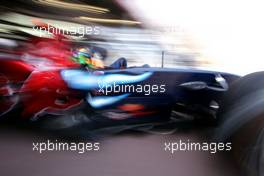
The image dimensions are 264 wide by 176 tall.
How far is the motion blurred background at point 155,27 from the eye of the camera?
230 cm

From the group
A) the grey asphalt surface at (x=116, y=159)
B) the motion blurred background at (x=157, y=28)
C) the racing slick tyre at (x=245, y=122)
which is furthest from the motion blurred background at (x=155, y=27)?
the grey asphalt surface at (x=116, y=159)

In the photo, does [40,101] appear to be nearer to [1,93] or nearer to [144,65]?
[1,93]

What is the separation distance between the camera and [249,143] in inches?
98.5

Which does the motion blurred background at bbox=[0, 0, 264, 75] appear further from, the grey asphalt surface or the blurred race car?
the grey asphalt surface

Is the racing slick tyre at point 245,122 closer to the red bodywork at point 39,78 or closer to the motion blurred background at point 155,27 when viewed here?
the motion blurred background at point 155,27

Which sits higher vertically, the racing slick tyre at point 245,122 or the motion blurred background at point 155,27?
the motion blurred background at point 155,27

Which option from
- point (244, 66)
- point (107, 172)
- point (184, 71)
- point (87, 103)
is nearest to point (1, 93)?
point (87, 103)

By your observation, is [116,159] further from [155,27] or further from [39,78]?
[155,27]

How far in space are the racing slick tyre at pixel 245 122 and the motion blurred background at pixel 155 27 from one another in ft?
0.54

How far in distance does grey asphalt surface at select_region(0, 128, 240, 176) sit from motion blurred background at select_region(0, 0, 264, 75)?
455mm

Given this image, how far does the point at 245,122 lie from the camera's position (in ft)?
8.10

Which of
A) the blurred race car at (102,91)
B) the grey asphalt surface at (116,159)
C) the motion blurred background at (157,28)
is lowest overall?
the grey asphalt surface at (116,159)

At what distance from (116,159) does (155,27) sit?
77 cm

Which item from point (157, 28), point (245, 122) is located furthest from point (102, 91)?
point (245, 122)
